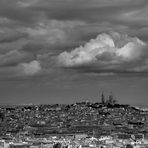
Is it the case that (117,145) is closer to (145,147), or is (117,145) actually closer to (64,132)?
(145,147)

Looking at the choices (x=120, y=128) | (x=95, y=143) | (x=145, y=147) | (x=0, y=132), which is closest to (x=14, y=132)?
(x=0, y=132)

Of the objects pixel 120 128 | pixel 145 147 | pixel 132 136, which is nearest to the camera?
pixel 145 147

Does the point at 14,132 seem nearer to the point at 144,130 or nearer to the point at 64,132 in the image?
the point at 64,132

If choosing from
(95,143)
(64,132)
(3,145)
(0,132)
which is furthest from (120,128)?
(3,145)

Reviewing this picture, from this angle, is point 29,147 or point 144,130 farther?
point 144,130

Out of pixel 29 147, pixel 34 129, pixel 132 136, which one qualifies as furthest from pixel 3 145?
pixel 34 129

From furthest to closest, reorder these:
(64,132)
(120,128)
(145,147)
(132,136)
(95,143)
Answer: (120,128), (64,132), (132,136), (95,143), (145,147)

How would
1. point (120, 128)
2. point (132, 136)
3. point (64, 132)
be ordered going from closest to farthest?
point (132, 136) < point (64, 132) < point (120, 128)

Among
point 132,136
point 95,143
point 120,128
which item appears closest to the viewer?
point 95,143

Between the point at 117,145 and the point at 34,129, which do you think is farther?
the point at 34,129
